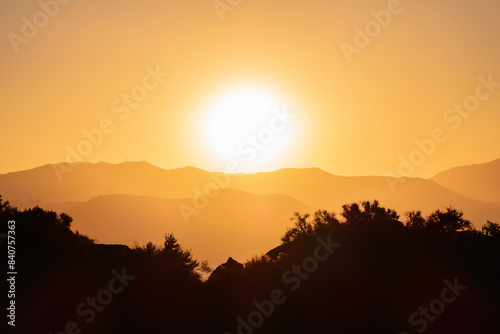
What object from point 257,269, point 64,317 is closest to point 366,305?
point 257,269

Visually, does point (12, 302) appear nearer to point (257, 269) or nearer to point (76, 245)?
point (76, 245)

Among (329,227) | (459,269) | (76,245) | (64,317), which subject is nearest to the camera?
(64,317)

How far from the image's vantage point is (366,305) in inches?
1458

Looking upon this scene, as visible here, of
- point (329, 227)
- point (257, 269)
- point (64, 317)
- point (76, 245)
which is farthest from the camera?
point (329, 227)

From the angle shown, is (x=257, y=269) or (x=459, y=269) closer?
(x=459, y=269)

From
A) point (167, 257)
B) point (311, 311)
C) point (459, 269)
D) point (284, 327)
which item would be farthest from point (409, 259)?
point (167, 257)

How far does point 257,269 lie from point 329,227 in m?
16.1

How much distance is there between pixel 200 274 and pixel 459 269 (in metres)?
24.0

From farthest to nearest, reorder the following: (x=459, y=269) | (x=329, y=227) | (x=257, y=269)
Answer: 1. (x=329, y=227)
2. (x=257, y=269)
3. (x=459, y=269)

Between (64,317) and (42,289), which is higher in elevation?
(42,289)

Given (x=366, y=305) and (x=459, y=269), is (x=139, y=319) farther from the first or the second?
→ (x=459, y=269)

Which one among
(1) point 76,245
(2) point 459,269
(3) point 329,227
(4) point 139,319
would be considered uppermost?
(1) point 76,245

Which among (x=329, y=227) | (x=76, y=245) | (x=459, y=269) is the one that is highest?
(x=76, y=245)

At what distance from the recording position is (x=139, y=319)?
37.3 m
